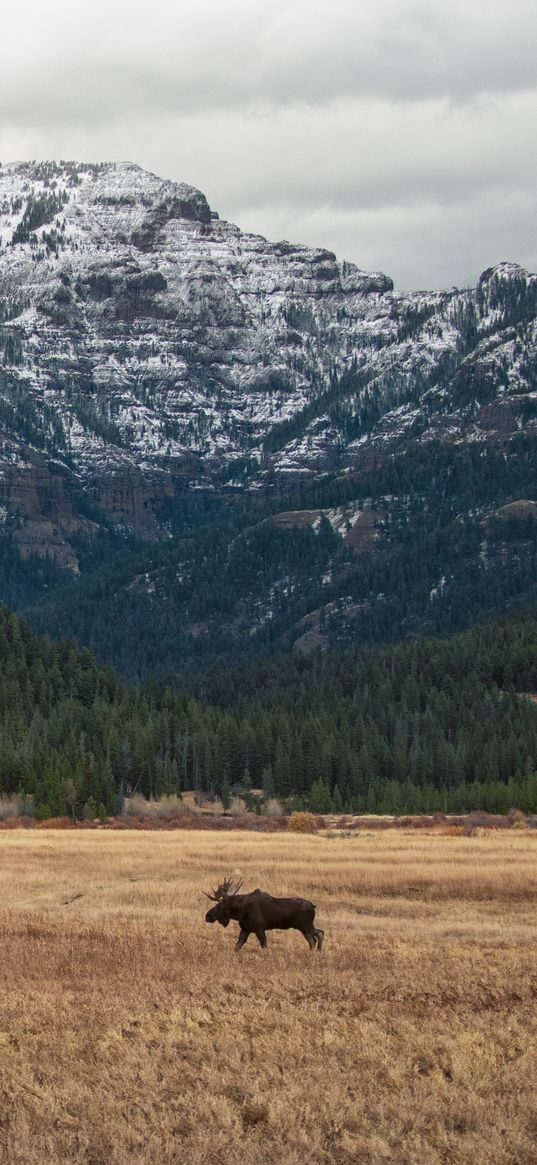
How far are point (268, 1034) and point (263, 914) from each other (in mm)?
9821

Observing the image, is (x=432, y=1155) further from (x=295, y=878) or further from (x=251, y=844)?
(x=251, y=844)

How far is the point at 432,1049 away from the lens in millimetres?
18578

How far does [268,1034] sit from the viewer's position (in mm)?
19578

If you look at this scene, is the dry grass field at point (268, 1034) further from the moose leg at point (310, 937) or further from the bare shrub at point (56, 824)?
the bare shrub at point (56, 824)

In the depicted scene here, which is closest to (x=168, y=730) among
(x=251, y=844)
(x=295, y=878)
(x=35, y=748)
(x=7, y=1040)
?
(x=35, y=748)

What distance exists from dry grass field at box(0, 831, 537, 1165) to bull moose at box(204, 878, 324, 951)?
0.48 m

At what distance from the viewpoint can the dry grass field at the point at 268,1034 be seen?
15594 millimetres

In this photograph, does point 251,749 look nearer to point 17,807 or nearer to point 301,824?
point 17,807

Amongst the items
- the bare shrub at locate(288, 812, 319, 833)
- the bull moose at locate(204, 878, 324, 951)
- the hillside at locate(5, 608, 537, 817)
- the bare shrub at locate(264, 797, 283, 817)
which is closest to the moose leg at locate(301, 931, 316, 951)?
the bull moose at locate(204, 878, 324, 951)

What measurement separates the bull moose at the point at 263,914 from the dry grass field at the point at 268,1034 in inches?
19.0

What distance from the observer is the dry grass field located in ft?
51.2

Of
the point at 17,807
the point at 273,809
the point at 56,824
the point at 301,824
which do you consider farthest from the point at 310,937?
the point at 273,809

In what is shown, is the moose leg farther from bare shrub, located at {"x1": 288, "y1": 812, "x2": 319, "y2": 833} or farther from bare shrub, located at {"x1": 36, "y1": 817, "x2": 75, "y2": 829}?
bare shrub, located at {"x1": 288, "y1": 812, "x2": 319, "y2": 833}

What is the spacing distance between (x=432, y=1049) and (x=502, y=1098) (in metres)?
2.17
